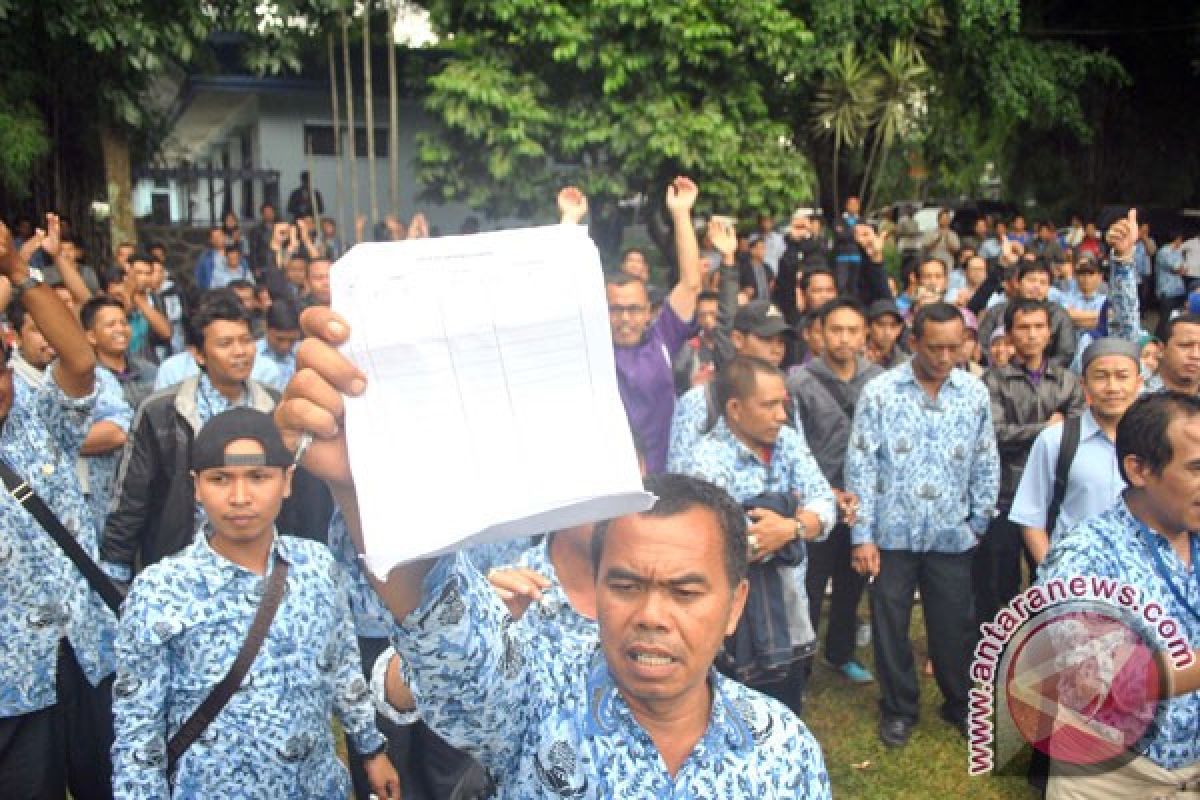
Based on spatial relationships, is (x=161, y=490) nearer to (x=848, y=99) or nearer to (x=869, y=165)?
(x=848, y=99)

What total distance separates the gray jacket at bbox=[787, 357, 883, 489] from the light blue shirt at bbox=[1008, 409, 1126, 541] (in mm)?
1167

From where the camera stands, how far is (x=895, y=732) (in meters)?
5.02

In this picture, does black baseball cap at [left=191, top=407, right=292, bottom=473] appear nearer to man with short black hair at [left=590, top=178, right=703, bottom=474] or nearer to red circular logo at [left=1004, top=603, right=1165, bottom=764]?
red circular logo at [left=1004, top=603, right=1165, bottom=764]

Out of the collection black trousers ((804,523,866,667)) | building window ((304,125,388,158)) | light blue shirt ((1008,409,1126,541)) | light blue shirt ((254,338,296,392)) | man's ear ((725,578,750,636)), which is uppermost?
building window ((304,125,388,158))

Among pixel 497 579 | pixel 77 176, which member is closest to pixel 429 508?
pixel 497 579

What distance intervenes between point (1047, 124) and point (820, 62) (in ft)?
30.1

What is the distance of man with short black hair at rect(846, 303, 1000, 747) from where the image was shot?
16.2 feet

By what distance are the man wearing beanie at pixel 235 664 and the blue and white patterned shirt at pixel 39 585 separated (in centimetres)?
64

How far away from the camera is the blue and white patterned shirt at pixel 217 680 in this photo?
8.67 feet

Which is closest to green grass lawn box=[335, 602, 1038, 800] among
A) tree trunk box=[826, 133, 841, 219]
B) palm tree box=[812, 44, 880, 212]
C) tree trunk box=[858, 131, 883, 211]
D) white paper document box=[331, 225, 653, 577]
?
white paper document box=[331, 225, 653, 577]

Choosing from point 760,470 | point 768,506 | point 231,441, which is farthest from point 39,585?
point 760,470

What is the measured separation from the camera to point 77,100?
572 inches

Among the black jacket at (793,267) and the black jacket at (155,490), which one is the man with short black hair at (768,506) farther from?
the black jacket at (793,267)

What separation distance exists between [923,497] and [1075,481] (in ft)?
2.67
